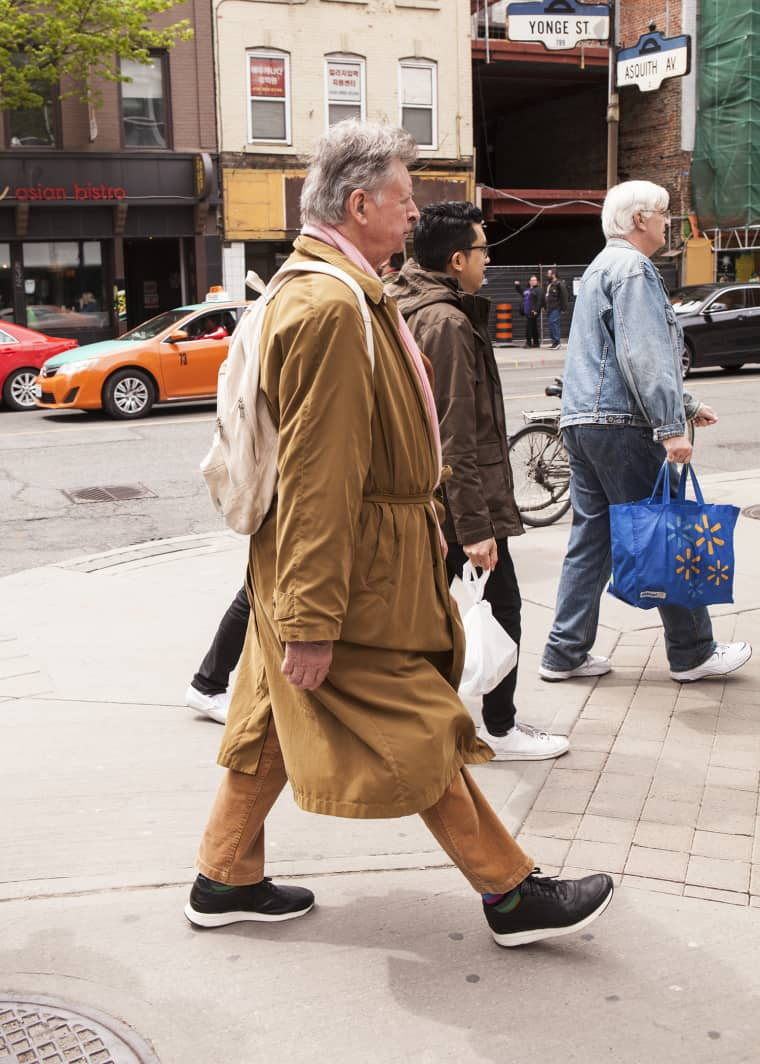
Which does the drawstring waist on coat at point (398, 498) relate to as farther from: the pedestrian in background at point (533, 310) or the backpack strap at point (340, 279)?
the pedestrian in background at point (533, 310)

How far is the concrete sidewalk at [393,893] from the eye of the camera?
2807 mm

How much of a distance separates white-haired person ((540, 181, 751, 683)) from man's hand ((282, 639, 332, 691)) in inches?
91.3

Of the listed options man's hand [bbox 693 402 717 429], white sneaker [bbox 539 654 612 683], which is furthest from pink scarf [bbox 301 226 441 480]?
white sneaker [bbox 539 654 612 683]

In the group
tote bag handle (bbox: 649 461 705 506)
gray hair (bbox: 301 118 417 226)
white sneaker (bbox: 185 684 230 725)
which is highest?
gray hair (bbox: 301 118 417 226)

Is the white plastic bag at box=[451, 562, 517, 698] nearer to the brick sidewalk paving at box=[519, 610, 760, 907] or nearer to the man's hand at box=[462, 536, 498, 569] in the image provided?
the man's hand at box=[462, 536, 498, 569]

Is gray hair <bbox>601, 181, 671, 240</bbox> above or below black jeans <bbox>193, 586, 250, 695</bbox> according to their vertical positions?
above

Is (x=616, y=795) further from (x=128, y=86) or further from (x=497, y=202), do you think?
(x=497, y=202)

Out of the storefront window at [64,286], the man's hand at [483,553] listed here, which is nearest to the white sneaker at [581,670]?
the man's hand at [483,553]

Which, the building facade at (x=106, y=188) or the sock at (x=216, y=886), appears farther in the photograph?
the building facade at (x=106, y=188)

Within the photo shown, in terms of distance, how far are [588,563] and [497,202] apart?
27.8 metres

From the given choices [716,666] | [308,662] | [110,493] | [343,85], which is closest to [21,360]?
[110,493]

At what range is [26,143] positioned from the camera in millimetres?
25703

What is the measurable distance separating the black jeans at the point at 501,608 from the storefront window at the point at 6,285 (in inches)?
919

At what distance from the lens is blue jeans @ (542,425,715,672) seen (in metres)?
4.98
